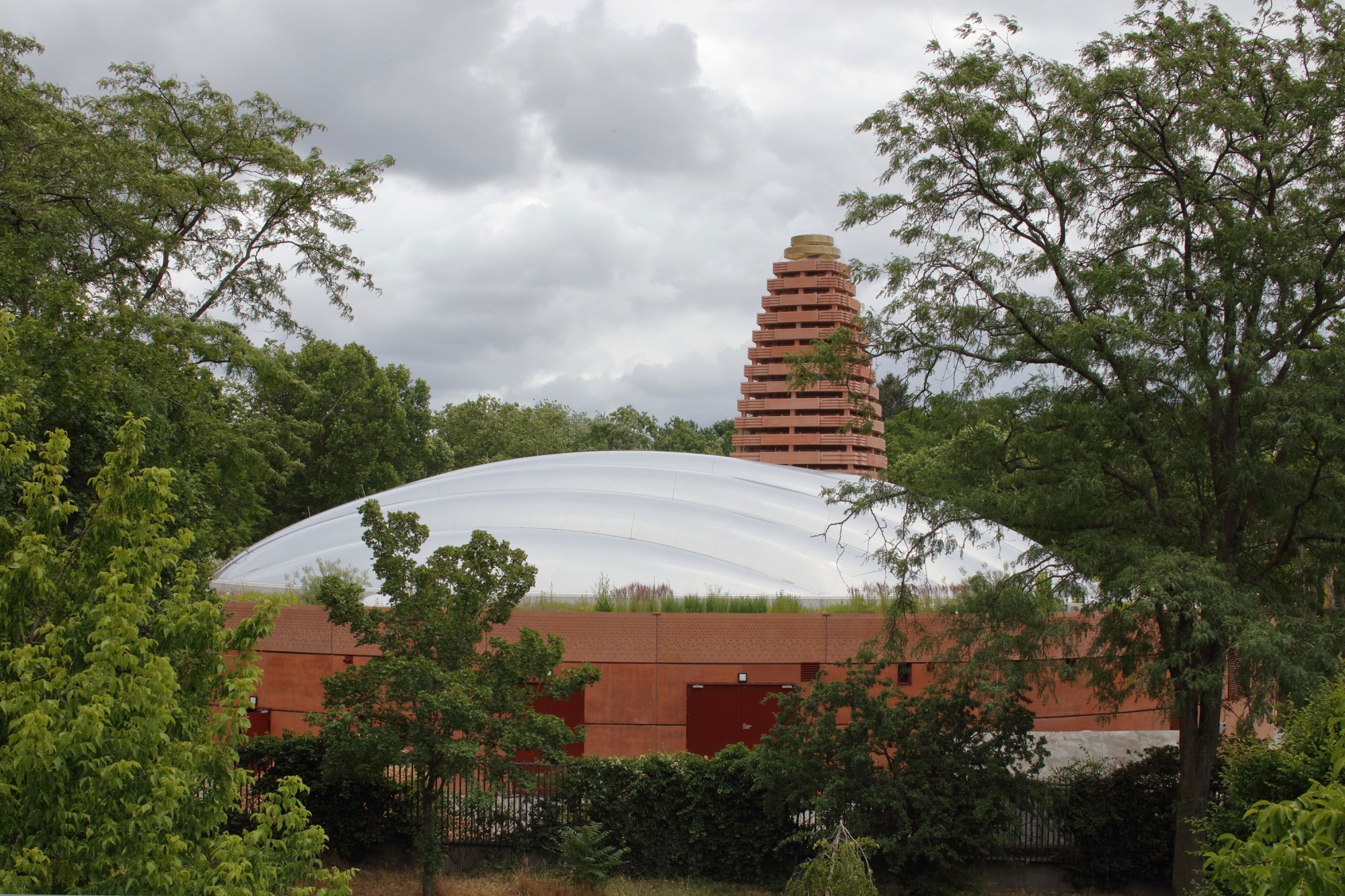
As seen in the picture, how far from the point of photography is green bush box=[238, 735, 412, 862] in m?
16.1

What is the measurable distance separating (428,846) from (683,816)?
402 cm

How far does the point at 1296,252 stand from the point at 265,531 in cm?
5167

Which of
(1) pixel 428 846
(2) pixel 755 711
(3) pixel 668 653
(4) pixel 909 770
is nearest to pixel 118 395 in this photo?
(1) pixel 428 846

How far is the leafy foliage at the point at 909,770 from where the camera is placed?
15016 mm

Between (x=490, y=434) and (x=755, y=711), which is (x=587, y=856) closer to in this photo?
(x=755, y=711)

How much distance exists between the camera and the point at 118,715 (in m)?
6.41

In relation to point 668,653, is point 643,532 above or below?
above

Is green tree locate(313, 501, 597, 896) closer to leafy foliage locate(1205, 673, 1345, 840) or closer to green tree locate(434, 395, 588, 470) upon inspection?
leafy foliage locate(1205, 673, 1345, 840)

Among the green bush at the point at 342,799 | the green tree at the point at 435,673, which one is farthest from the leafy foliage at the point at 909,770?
the green bush at the point at 342,799

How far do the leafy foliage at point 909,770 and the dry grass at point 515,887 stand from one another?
1.76m

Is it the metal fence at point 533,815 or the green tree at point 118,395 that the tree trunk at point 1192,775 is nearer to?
the metal fence at point 533,815

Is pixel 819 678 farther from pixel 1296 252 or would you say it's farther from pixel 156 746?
pixel 156 746

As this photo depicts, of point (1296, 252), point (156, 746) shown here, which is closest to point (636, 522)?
point (1296, 252)

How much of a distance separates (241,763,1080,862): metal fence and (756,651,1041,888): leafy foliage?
0.79 metres
